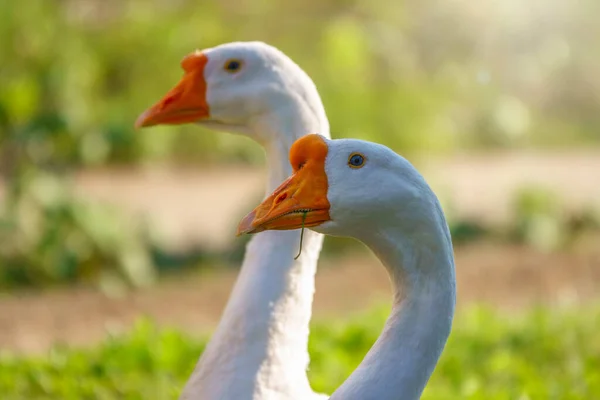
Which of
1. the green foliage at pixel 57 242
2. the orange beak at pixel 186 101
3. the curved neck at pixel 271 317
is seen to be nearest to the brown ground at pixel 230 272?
the green foliage at pixel 57 242

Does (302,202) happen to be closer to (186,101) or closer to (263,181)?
(186,101)

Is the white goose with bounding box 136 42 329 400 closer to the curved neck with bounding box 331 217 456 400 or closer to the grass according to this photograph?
the curved neck with bounding box 331 217 456 400

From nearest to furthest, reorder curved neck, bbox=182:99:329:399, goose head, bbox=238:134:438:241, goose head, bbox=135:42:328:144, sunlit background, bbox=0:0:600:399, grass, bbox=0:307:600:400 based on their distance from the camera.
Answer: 1. goose head, bbox=238:134:438:241
2. curved neck, bbox=182:99:329:399
3. goose head, bbox=135:42:328:144
4. grass, bbox=0:307:600:400
5. sunlit background, bbox=0:0:600:399

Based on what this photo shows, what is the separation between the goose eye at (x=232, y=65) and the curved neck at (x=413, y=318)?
1.05 m

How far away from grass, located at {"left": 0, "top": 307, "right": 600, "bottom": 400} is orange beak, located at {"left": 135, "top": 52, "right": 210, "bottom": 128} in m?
1.40

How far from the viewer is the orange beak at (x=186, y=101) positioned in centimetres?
304

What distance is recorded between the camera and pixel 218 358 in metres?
2.77

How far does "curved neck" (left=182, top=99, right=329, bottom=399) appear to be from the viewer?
270 cm

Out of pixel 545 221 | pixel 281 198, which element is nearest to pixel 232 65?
pixel 281 198

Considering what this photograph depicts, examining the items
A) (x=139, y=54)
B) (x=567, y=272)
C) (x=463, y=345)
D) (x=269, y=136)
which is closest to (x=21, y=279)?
(x=463, y=345)

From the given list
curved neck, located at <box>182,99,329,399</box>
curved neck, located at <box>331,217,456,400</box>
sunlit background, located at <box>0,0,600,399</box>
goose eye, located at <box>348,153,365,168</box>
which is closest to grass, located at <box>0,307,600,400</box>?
sunlit background, located at <box>0,0,600,399</box>

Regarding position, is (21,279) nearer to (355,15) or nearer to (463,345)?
(463,345)

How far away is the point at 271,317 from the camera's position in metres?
2.77

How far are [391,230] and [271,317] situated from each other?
0.77 meters
